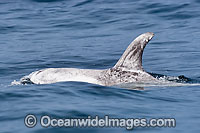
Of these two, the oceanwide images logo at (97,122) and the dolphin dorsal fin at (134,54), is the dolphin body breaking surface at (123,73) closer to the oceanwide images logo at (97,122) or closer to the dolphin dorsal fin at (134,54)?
the dolphin dorsal fin at (134,54)

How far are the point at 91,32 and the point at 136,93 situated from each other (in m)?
10.3

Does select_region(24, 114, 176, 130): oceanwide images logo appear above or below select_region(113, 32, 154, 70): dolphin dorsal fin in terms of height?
below

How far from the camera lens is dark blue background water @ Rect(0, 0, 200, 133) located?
851 centimetres

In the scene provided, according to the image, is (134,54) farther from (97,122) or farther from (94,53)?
(94,53)

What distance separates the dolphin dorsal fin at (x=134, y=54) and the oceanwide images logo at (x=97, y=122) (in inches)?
134

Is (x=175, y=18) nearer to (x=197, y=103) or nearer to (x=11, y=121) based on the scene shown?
(x=197, y=103)

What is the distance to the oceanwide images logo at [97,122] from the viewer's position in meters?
7.48

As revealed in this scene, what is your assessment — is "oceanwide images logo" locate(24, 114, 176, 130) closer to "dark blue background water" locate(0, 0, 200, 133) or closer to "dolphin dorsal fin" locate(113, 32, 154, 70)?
"dark blue background water" locate(0, 0, 200, 133)

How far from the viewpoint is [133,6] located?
23.5 m

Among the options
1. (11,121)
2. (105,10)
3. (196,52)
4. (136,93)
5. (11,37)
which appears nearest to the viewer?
(11,121)

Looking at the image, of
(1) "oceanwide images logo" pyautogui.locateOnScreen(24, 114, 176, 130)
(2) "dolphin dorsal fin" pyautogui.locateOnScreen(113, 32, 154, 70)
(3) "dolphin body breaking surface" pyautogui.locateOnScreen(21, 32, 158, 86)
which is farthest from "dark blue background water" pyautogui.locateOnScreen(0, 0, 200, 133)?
(2) "dolphin dorsal fin" pyautogui.locateOnScreen(113, 32, 154, 70)

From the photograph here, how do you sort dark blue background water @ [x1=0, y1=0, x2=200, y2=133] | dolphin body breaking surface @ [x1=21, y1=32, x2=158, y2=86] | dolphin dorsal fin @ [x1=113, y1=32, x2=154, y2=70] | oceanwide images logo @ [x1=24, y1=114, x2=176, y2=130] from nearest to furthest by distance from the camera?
1. oceanwide images logo @ [x1=24, y1=114, x2=176, y2=130]
2. dark blue background water @ [x1=0, y1=0, x2=200, y2=133]
3. dolphin dorsal fin @ [x1=113, y1=32, x2=154, y2=70]
4. dolphin body breaking surface @ [x1=21, y1=32, x2=158, y2=86]

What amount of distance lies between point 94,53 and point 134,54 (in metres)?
5.50

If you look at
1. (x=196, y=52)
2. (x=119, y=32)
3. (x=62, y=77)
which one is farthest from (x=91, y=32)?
(x=62, y=77)
